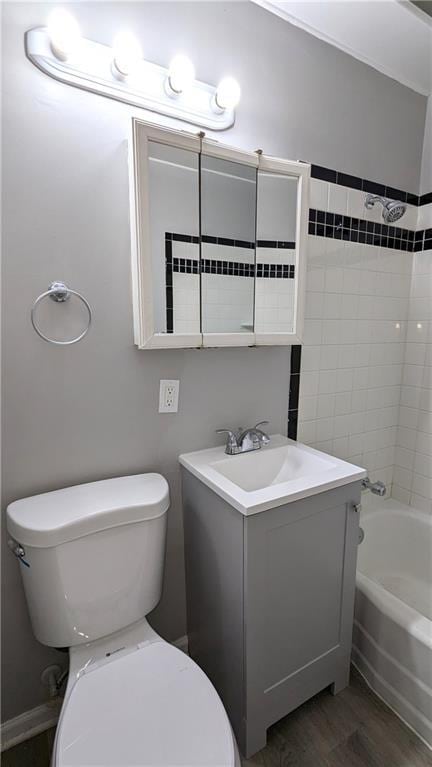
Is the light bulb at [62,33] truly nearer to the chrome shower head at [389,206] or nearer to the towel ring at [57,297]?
the towel ring at [57,297]

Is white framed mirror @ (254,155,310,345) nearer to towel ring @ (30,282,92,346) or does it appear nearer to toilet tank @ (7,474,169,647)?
towel ring @ (30,282,92,346)

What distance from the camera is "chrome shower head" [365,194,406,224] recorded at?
1712 millimetres

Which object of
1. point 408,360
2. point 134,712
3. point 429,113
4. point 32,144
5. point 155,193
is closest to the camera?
point 134,712

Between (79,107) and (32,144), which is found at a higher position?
(79,107)

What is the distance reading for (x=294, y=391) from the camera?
5.40ft

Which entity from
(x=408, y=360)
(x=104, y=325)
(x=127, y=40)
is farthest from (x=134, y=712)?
(x=408, y=360)

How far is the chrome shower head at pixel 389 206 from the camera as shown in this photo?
5.62 feet

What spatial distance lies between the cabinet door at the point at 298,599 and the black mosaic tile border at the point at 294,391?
1.54 feet

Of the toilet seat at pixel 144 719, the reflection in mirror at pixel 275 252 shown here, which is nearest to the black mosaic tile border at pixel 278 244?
the reflection in mirror at pixel 275 252

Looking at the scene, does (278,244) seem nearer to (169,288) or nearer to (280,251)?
(280,251)

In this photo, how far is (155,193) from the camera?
44.4 inches

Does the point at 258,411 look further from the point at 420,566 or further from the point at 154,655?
the point at 420,566

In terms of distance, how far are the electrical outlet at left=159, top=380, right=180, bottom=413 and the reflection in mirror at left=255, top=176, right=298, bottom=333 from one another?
38 centimetres

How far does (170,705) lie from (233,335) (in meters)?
1.05
